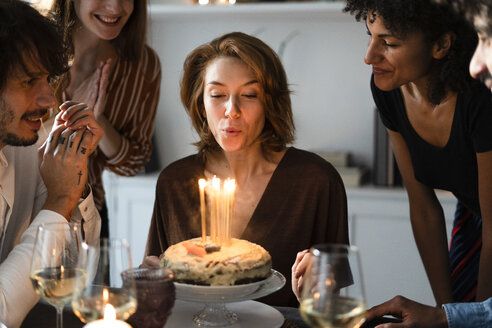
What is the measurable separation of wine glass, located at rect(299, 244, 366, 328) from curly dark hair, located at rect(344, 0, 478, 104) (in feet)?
2.84

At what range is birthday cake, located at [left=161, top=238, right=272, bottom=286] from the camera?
129 centimetres

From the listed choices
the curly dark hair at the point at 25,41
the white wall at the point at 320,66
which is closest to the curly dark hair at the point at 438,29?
the curly dark hair at the point at 25,41

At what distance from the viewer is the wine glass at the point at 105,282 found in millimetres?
1052

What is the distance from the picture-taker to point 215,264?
51.2 inches

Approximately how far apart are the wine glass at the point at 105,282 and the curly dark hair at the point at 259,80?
102 centimetres

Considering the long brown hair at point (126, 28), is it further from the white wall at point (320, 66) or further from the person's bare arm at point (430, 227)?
the white wall at point (320, 66)

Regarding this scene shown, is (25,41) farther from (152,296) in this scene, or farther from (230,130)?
(152,296)

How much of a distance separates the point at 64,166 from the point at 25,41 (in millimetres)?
334

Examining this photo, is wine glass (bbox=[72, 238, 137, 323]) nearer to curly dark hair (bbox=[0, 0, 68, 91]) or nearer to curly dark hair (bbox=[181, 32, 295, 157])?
curly dark hair (bbox=[0, 0, 68, 91])

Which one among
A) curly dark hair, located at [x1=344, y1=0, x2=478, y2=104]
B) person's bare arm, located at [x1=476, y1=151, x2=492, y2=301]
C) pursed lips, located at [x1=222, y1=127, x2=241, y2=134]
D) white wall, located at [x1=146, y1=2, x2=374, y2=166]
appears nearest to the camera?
curly dark hair, located at [x1=344, y1=0, x2=478, y2=104]

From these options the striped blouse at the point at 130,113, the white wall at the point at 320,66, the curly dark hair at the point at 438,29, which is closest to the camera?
the curly dark hair at the point at 438,29

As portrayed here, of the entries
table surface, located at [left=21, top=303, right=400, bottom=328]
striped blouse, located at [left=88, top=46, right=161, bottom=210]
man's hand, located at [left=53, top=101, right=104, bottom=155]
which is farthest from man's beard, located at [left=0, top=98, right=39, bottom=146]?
striped blouse, located at [left=88, top=46, right=161, bottom=210]

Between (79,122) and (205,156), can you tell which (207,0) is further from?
(79,122)

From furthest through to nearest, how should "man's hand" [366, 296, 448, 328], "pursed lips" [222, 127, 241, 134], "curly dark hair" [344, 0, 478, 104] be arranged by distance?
"pursed lips" [222, 127, 241, 134] → "curly dark hair" [344, 0, 478, 104] → "man's hand" [366, 296, 448, 328]
